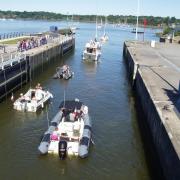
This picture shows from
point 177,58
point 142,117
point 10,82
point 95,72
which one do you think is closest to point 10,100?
point 10,82

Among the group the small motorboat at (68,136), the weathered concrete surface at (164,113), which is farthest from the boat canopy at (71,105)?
the weathered concrete surface at (164,113)

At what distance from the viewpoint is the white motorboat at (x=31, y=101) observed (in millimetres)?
31078

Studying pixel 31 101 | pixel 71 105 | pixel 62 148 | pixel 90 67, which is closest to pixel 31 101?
pixel 31 101

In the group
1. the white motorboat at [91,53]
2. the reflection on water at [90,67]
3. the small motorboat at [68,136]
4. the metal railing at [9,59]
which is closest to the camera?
the small motorboat at [68,136]

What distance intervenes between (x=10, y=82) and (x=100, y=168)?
18.3 meters

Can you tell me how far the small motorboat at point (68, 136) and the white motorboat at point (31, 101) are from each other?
18.6 ft

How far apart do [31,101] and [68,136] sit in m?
9.81

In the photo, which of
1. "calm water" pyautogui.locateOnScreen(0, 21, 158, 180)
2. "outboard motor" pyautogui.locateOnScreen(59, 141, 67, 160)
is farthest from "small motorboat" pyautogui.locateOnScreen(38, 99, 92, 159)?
"calm water" pyautogui.locateOnScreen(0, 21, 158, 180)

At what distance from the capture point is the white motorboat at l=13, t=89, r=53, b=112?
31.1m

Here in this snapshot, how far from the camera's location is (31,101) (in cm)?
3164

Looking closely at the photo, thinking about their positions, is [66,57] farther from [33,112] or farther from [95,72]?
[33,112]

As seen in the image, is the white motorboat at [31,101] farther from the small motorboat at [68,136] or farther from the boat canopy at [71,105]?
the small motorboat at [68,136]

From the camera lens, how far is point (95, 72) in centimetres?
5488

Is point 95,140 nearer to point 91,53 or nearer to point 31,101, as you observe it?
point 31,101
